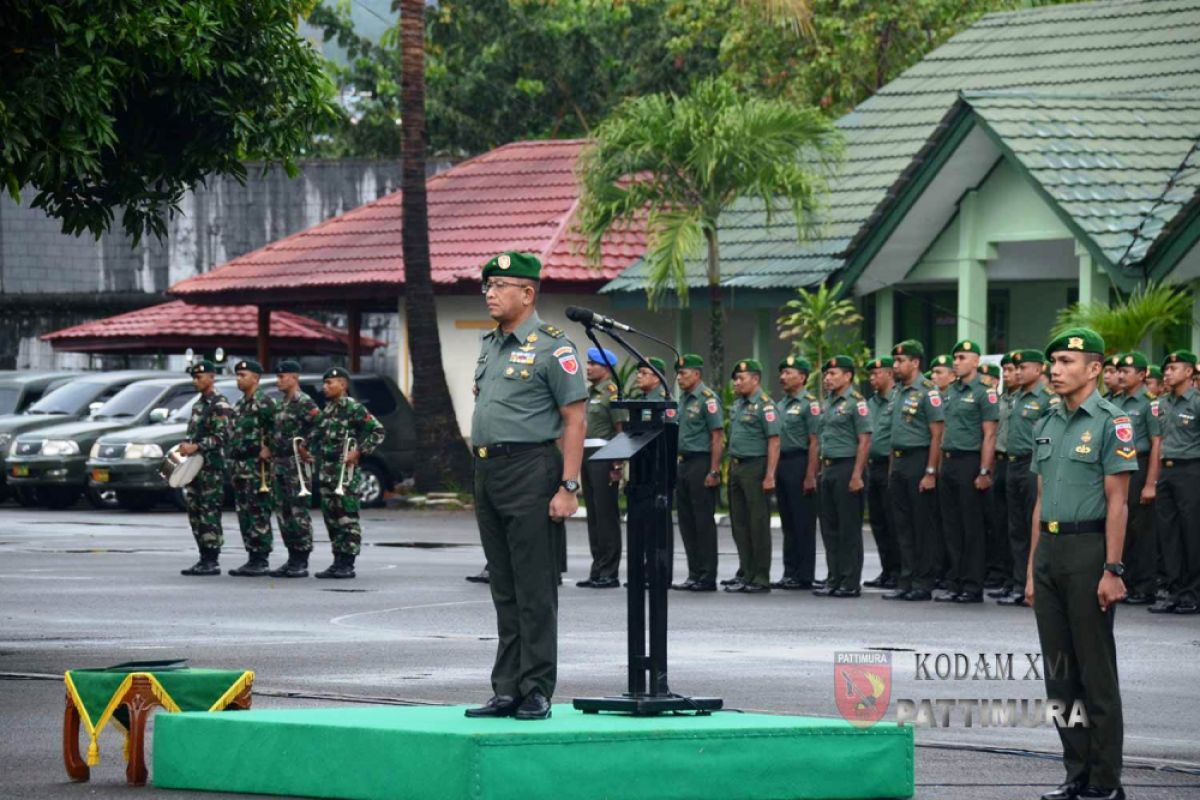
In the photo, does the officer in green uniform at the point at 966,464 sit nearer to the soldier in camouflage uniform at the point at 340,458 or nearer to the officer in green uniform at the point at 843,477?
the officer in green uniform at the point at 843,477

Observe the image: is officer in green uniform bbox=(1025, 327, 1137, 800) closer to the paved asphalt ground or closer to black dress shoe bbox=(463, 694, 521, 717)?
the paved asphalt ground

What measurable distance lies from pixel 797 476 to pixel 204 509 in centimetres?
529

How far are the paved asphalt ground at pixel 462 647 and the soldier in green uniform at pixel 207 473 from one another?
1.19 feet

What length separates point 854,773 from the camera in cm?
908

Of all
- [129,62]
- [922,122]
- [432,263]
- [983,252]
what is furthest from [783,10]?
[129,62]

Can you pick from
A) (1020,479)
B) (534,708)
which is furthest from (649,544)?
(1020,479)

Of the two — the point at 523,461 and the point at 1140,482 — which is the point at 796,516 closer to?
the point at 1140,482

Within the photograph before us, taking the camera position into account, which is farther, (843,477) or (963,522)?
(843,477)

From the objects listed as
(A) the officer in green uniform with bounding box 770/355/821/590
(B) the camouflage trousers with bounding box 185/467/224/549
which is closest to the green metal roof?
(A) the officer in green uniform with bounding box 770/355/821/590

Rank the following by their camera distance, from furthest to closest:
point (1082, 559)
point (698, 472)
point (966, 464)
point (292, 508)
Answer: point (292, 508), point (698, 472), point (966, 464), point (1082, 559)

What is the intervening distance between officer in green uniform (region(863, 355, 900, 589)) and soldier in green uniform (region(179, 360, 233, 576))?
5.80m

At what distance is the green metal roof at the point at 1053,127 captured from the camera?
90.3 feet

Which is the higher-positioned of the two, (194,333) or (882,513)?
(194,333)

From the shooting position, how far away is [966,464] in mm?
18500
